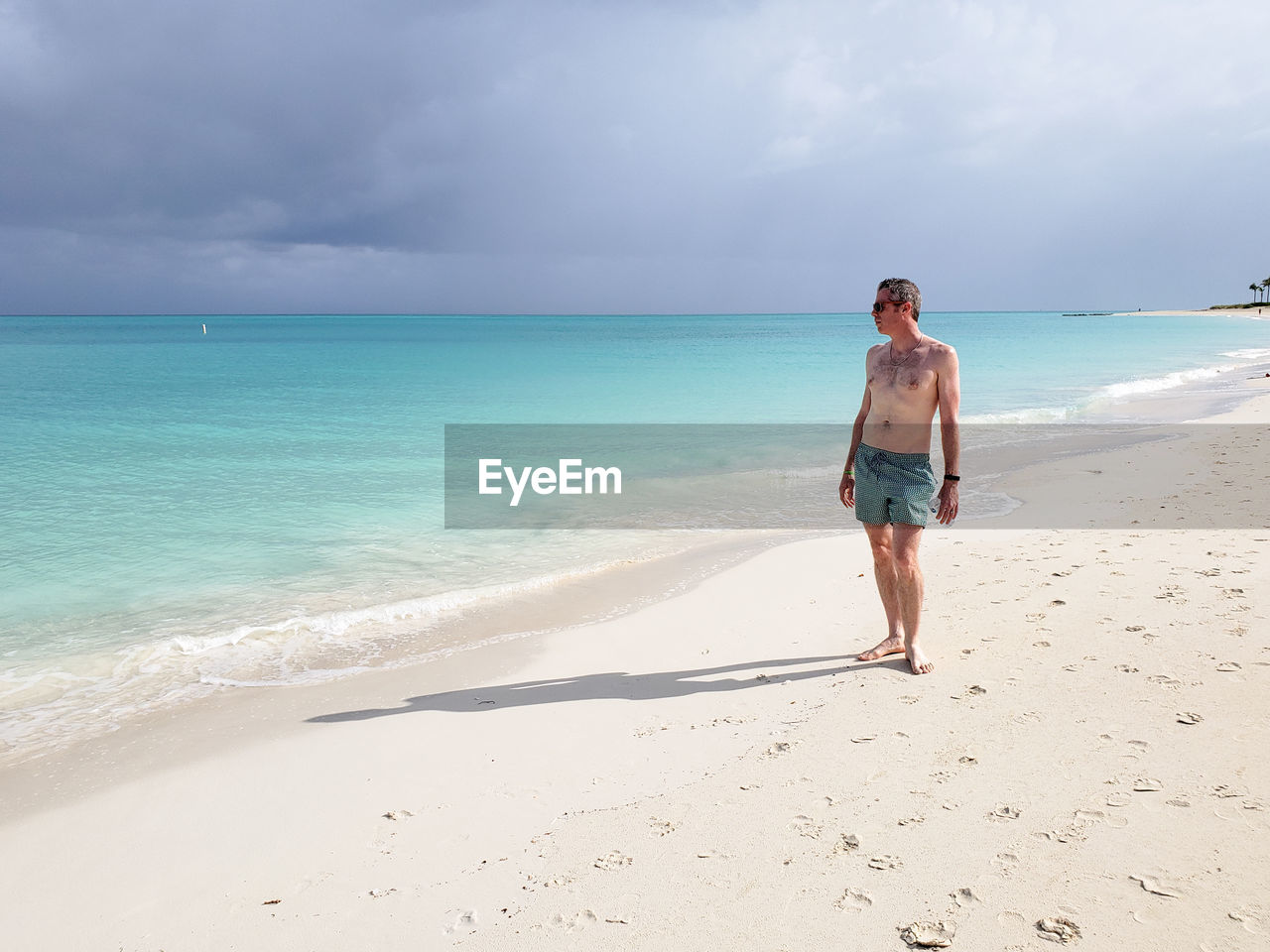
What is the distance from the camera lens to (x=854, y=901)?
2508 millimetres

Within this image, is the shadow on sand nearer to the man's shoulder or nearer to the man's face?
the man's shoulder

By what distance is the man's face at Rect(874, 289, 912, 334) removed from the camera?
4219 mm

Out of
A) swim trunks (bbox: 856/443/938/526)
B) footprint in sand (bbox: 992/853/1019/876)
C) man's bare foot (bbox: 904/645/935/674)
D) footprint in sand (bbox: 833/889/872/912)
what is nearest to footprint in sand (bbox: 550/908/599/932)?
footprint in sand (bbox: 833/889/872/912)

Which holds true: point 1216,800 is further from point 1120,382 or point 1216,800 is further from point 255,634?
point 1120,382

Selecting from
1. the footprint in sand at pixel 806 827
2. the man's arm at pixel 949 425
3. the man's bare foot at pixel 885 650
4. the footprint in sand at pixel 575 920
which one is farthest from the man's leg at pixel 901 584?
the footprint in sand at pixel 575 920

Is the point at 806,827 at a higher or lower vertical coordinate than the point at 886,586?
lower

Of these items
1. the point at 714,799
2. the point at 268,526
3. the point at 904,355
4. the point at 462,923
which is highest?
the point at 904,355

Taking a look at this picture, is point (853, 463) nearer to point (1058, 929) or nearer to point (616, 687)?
point (616, 687)

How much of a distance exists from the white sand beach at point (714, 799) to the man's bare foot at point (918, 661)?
0.08 m

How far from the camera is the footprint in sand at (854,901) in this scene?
2480mm

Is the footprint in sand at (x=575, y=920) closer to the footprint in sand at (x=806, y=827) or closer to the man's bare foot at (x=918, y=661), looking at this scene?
the footprint in sand at (x=806, y=827)

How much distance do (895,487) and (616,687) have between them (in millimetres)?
1939

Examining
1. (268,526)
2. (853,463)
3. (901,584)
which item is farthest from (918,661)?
(268,526)

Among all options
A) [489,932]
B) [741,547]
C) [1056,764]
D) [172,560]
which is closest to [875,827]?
[1056,764]
